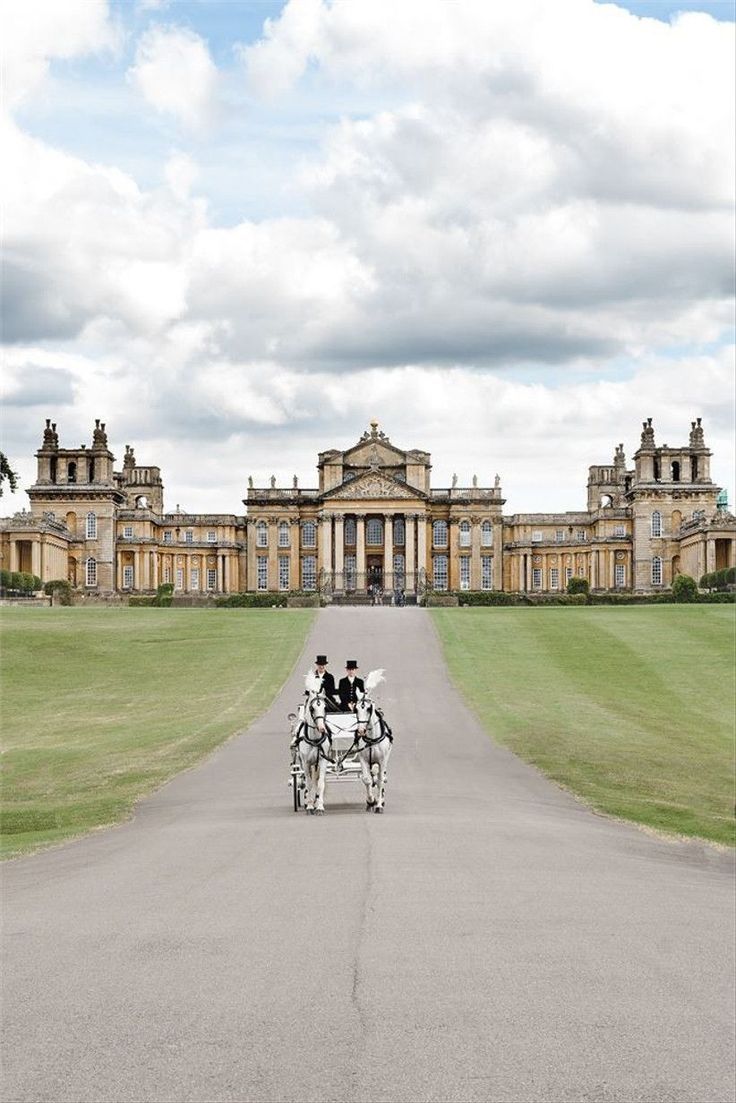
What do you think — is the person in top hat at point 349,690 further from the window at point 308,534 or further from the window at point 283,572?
the window at point 283,572

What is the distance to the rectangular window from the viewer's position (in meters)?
138

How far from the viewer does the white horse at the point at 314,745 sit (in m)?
19.3

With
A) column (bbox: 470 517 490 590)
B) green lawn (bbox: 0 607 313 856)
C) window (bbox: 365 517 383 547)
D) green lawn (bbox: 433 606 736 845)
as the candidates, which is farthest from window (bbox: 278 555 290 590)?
green lawn (bbox: 433 606 736 845)

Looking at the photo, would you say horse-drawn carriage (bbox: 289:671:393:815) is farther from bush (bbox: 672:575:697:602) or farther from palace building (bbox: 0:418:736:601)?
palace building (bbox: 0:418:736:601)

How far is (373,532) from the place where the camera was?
13688 cm

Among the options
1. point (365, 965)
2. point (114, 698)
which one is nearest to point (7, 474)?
point (114, 698)

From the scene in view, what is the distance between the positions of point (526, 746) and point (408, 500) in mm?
103368

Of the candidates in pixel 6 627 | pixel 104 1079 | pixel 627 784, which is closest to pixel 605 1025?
pixel 104 1079

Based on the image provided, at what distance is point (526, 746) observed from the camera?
31922 mm

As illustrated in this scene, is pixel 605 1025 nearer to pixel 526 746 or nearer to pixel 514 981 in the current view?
pixel 514 981

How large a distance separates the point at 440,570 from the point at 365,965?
129 metres

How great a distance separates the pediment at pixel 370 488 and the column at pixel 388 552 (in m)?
2.55

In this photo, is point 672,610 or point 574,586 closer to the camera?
point 672,610

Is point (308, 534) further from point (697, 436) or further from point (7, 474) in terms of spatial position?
point (7, 474)
